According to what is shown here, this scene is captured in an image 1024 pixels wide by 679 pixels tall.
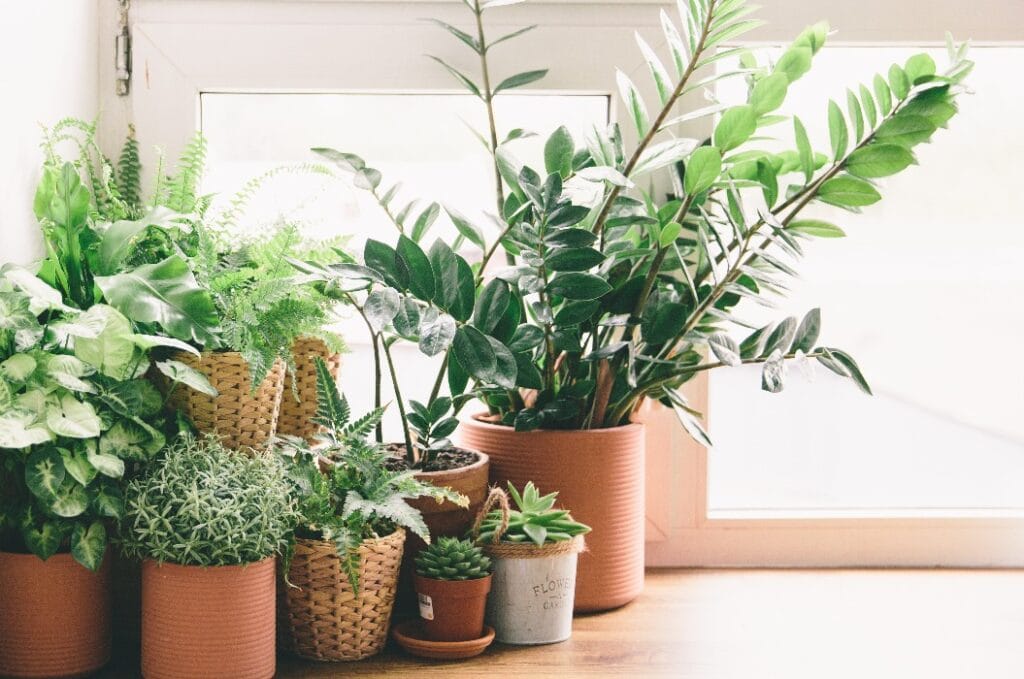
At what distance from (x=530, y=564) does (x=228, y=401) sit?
1.39ft

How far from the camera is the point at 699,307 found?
1.36 m

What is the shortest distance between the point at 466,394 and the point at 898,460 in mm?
848

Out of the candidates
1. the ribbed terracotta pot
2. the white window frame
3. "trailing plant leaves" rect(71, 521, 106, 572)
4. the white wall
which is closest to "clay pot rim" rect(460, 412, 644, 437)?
the ribbed terracotta pot

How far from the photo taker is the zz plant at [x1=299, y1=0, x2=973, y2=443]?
4.08ft

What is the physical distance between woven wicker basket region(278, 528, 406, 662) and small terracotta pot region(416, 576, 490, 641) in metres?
0.04

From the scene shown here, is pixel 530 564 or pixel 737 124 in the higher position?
pixel 737 124

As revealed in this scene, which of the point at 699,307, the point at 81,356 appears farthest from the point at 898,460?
the point at 81,356

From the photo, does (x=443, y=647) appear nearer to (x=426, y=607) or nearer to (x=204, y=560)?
(x=426, y=607)

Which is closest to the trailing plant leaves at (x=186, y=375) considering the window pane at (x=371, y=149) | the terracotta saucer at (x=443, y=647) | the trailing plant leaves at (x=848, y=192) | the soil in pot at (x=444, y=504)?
the soil in pot at (x=444, y=504)

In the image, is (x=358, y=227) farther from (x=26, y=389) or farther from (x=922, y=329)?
(x=922, y=329)

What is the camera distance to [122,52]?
153cm

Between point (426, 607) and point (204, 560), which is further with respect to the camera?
point (426, 607)

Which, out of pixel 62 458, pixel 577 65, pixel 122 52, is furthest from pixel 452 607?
pixel 122 52

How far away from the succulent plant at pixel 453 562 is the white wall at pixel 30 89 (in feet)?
2.10
